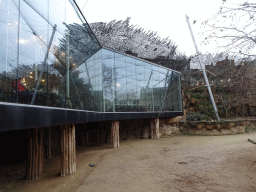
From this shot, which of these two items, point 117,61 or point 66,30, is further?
point 117,61

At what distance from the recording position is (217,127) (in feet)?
47.2

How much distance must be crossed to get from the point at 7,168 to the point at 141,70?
1007 cm

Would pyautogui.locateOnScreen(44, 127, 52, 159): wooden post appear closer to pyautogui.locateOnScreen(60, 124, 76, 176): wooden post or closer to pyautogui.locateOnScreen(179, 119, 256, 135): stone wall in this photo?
pyautogui.locateOnScreen(60, 124, 76, 176): wooden post

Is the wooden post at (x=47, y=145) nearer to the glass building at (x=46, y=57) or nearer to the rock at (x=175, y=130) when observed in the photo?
the glass building at (x=46, y=57)

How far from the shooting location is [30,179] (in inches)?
229

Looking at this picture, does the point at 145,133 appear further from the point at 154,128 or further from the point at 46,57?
the point at 46,57

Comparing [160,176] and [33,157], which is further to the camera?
[33,157]

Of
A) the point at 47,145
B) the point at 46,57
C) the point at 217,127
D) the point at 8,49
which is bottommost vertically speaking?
the point at 47,145

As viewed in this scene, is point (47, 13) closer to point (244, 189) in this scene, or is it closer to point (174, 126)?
point (244, 189)

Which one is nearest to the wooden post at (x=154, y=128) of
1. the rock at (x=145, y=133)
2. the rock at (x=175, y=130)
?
the rock at (x=145, y=133)

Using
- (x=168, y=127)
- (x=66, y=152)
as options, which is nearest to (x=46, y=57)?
(x=66, y=152)

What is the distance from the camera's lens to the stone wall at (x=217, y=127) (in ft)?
47.2

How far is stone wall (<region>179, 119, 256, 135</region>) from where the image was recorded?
47.2 ft

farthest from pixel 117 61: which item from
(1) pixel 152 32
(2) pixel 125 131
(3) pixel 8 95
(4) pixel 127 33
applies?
(3) pixel 8 95
